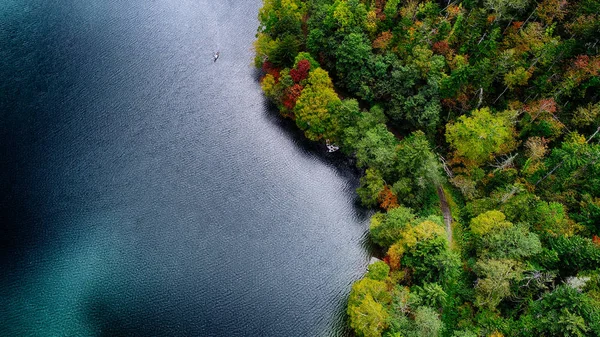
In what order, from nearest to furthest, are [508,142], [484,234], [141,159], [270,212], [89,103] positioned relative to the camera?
[484,234]
[508,142]
[270,212]
[141,159]
[89,103]

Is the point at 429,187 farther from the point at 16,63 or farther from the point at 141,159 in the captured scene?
the point at 16,63

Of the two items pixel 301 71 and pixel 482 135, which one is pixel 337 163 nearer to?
pixel 301 71

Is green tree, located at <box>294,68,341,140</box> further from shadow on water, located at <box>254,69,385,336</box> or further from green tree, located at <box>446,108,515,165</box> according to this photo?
green tree, located at <box>446,108,515,165</box>

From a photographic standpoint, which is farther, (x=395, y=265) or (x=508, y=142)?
(x=508, y=142)

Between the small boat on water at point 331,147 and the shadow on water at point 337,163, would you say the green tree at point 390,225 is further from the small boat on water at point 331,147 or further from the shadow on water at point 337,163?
the small boat on water at point 331,147

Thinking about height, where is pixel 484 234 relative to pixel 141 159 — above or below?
above

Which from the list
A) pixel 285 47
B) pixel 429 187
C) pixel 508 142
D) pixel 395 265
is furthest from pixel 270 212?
pixel 508 142
